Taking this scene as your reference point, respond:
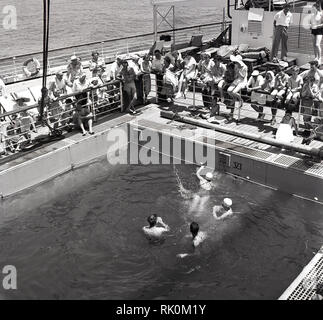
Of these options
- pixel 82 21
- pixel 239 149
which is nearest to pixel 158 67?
pixel 239 149

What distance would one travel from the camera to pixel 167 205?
986cm

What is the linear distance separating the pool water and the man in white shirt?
5.79 m

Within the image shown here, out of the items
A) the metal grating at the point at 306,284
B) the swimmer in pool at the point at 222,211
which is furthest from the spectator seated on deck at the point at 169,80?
the metal grating at the point at 306,284

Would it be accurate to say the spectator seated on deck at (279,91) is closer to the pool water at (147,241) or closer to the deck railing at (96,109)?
the deck railing at (96,109)

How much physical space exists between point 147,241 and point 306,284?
3.26 m

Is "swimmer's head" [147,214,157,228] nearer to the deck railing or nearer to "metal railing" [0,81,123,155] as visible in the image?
the deck railing

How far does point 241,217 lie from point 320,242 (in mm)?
1591

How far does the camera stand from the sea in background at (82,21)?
3384cm

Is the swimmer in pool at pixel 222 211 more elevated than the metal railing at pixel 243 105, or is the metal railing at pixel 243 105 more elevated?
the metal railing at pixel 243 105

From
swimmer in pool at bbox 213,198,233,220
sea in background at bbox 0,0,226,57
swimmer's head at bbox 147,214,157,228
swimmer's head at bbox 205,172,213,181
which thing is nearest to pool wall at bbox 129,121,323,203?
swimmer's head at bbox 205,172,213,181

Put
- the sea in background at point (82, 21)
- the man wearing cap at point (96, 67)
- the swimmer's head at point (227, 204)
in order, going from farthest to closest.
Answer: the sea in background at point (82, 21)
the man wearing cap at point (96, 67)
the swimmer's head at point (227, 204)

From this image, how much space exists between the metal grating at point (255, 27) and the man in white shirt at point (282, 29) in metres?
1.23

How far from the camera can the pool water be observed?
771cm

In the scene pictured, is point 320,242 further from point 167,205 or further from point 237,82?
point 237,82
